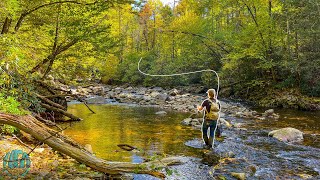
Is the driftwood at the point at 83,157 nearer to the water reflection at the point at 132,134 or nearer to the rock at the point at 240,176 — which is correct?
the rock at the point at 240,176

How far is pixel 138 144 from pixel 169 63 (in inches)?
989

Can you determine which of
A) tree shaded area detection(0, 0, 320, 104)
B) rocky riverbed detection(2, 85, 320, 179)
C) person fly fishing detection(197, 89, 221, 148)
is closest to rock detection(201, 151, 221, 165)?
rocky riverbed detection(2, 85, 320, 179)

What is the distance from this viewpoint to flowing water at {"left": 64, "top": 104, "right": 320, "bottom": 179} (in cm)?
638

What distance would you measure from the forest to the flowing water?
68.7 inches

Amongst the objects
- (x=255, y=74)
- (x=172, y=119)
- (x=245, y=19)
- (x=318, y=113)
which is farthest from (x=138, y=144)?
(x=245, y=19)

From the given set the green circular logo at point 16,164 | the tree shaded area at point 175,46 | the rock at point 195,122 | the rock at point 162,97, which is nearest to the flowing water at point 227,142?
the rock at point 195,122

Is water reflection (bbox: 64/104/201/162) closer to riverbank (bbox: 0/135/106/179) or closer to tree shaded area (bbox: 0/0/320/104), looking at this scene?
riverbank (bbox: 0/135/106/179)

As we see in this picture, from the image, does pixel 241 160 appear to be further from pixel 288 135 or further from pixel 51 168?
pixel 51 168

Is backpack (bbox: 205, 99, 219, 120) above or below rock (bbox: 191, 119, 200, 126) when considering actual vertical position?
above

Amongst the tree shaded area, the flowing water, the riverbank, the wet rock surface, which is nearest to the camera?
the riverbank

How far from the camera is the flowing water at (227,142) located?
20.9 feet

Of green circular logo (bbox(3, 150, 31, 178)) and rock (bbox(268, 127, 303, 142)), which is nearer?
green circular logo (bbox(3, 150, 31, 178))

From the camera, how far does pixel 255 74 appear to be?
2111 centimetres

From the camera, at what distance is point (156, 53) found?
37625 mm
